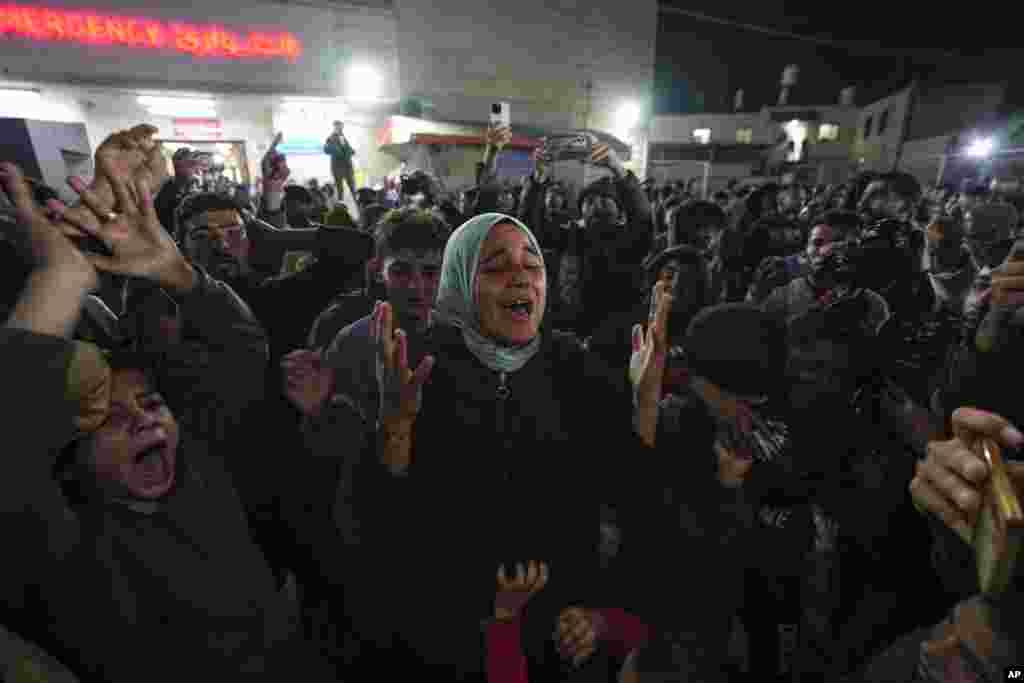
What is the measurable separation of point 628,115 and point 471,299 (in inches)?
1131

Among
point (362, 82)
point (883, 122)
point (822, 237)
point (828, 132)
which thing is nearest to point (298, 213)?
point (822, 237)

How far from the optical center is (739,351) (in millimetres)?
2045

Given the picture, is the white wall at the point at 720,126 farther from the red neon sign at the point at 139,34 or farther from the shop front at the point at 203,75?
the red neon sign at the point at 139,34

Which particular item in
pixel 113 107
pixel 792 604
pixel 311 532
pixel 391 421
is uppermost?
pixel 113 107

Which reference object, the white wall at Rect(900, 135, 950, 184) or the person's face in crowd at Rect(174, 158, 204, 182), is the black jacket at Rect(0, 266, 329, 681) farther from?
the white wall at Rect(900, 135, 950, 184)

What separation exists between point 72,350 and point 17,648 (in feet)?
2.07

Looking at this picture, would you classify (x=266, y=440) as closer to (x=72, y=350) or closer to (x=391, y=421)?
(x=391, y=421)

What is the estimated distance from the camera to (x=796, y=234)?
6023mm

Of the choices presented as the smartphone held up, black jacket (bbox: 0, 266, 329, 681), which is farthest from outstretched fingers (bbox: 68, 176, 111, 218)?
the smartphone held up

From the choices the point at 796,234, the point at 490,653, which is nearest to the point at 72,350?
the point at 490,653

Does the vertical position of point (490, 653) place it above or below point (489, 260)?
below

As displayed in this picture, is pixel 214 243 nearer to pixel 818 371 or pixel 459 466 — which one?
pixel 459 466

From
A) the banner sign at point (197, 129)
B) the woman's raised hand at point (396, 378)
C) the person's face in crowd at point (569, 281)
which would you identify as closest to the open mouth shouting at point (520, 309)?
the woman's raised hand at point (396, 378)

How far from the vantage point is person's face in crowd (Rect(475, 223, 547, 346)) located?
1.59 meters
